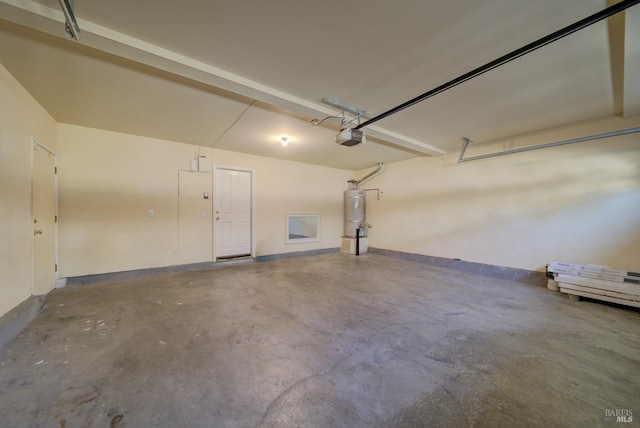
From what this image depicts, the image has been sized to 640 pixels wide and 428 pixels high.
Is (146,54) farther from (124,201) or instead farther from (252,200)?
(252,200)

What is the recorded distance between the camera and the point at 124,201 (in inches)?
162

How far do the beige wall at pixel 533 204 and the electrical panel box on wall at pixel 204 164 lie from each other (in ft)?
15.7

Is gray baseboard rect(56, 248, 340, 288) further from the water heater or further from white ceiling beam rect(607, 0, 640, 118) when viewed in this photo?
white ceiling beam rect(607, 0, 640, 118)

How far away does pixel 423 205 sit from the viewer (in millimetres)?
5668

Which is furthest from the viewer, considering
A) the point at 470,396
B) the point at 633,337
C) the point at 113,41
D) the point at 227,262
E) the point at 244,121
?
the point at 227,262

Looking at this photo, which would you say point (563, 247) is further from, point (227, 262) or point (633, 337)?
point (227, 262)

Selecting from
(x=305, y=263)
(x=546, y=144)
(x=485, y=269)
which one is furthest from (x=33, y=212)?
(x=546, y=144)

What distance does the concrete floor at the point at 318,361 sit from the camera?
54.4 inches

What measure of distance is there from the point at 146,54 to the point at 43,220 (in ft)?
9.64

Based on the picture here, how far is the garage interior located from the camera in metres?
1.58

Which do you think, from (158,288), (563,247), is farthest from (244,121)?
(563,247)

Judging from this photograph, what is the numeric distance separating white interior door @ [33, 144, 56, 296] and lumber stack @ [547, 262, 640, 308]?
7.16 m

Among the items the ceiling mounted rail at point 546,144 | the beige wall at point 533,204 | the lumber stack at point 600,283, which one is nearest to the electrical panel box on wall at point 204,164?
the beige wall at point 533,204

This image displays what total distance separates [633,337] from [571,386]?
1.49 m
